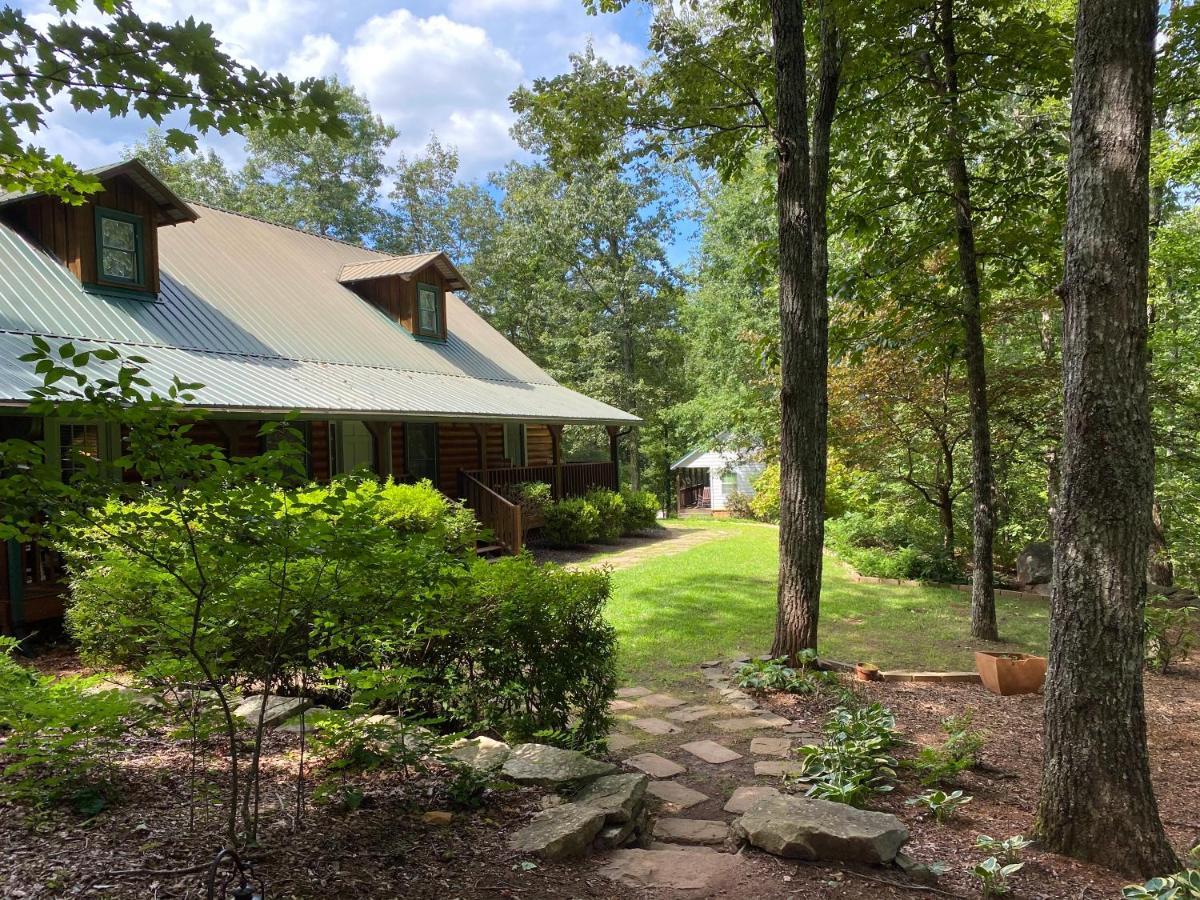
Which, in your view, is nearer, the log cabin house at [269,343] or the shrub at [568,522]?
the log cabin house at [269,343]

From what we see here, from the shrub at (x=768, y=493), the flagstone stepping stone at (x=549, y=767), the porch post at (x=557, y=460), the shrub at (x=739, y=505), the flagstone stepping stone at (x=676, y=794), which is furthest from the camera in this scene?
the shrub at (x=739, y=505)

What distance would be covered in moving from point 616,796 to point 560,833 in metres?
0.44

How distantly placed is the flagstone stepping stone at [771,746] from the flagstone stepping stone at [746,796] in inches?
23.2

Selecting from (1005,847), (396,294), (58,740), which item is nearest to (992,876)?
(1005,847)

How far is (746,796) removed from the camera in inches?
158

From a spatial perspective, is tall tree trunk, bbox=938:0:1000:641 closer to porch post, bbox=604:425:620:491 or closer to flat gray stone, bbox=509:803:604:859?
flat gray stone, bbox=509:803:604:859

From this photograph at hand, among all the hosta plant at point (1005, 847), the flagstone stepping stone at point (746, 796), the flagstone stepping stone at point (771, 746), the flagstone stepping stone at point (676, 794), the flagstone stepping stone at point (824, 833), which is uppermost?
the flagstone stepping stone at point (824, 833)

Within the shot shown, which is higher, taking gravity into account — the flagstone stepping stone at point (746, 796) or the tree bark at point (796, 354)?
the tree bark at point (796, 354)

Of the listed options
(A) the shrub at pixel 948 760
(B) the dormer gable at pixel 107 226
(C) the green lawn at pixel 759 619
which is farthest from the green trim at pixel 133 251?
(A) the shrub at pixel 948 760

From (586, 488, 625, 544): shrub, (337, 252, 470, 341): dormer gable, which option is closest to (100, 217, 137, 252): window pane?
(337, 252, 470, 341): dormer gable

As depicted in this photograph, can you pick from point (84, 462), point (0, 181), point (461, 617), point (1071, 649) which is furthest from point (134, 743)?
point (1071, 649)

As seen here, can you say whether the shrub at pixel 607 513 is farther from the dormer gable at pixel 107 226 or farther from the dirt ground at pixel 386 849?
the dirt ground at pixel 386 849

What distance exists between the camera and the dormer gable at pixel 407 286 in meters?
16.0

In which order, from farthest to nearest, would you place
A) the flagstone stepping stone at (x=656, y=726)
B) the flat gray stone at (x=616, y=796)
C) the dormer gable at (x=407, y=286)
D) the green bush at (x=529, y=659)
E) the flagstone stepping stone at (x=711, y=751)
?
the dormer gable at (x=407, y=286), the flagstone stepping stone at (x=656, y=726), the flagstone stepping stone at (x=711, y=751), the green bush at (x=529, y=659), the flat gray stone at (x=616, y=796)
